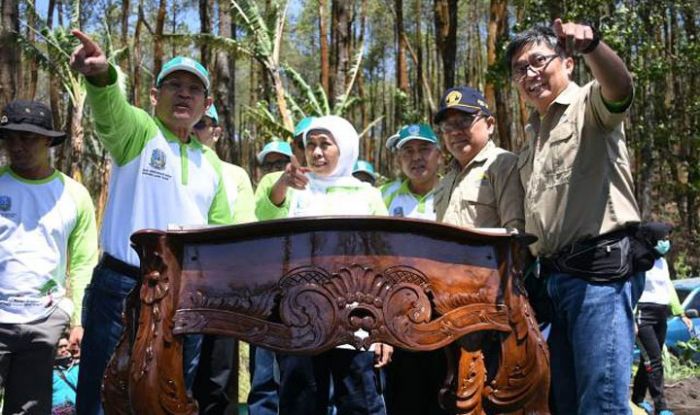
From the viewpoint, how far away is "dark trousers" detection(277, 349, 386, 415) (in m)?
3.45

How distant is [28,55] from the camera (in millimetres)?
20250

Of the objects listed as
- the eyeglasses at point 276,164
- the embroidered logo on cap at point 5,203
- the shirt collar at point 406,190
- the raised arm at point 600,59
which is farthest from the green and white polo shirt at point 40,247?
the raised arm at point 600,59

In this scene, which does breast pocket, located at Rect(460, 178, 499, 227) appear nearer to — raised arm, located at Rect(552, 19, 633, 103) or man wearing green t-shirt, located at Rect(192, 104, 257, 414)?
raised arm, located at Rect(552, 19, 633, 103)

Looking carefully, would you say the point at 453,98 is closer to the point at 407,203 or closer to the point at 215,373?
the point at 215,373

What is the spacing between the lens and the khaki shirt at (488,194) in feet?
11.7

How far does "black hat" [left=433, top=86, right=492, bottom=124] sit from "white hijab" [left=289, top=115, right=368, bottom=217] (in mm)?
530

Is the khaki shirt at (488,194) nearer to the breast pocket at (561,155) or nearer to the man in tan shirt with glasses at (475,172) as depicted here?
the man in tan shirt with glasses at (475,172)

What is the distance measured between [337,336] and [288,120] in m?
14.6

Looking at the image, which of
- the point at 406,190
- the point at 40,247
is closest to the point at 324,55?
the point at 406,190

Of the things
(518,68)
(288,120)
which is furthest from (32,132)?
(288,120)

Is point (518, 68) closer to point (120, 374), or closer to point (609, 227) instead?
point (609, 227)

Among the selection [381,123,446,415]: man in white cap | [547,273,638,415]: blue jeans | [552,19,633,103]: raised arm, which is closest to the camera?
[552,19,633,103]: raised arm

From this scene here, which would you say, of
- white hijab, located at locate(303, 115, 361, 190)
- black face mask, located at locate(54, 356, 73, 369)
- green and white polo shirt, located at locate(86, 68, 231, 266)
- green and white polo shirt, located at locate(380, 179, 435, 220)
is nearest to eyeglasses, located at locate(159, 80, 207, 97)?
green and white polo shirt, located at locate(86, 68, 231, 266)

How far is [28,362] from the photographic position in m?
4.38
